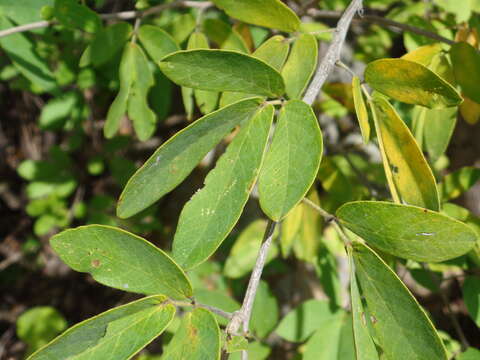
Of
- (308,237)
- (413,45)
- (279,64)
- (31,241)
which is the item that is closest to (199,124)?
(279,64)

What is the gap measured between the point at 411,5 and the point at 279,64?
3.16 ft

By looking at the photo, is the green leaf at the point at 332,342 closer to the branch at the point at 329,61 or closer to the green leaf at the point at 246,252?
the green leaf at the point at 246,252

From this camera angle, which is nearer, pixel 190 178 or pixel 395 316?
pixel 395 316

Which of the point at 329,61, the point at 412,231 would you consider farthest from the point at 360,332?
the point at 329,61

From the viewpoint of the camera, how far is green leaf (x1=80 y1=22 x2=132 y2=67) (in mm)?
1394

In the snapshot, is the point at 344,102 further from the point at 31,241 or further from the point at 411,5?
the point at 31,241

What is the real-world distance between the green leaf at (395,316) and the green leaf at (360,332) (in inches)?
0.6

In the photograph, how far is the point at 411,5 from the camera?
1.85 meters

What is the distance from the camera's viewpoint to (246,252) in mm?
1768

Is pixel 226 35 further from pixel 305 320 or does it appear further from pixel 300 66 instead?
pixel 305 320

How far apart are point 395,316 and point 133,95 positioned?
0.94 meters

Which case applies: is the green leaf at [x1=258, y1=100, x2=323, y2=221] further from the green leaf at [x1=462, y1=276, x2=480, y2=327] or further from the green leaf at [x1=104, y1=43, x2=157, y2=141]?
the green leaf at [x1=462, y1=276, x2=480, y2=327]

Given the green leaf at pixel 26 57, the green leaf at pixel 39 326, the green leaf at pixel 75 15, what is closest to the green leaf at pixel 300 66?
the green leaf at pixel 75 15

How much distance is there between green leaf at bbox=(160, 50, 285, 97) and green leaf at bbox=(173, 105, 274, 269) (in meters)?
0.06
